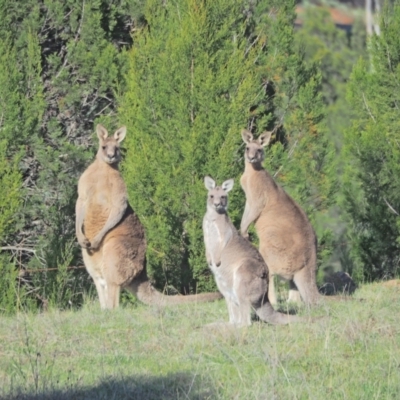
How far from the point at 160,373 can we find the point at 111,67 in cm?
746

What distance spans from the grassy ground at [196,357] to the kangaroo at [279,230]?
1.04 meters

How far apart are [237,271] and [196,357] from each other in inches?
48.5

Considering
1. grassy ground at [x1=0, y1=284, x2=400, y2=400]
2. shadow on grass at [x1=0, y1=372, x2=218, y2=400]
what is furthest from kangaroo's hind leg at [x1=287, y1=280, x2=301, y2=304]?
shadow on grass at [x1=0, y1=372, x2=218, y2=400]

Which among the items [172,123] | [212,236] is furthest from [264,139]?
[212,236]

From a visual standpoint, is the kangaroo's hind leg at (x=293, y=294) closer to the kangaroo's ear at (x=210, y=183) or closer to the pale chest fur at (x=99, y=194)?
the kangaroo's ear at (x=210, y=183)

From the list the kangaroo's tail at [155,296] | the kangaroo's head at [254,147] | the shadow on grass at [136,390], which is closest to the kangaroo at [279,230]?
the kangaroo's head at [254,147]

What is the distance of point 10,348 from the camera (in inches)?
272

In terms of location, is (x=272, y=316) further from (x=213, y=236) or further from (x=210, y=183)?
(x=210, y=183)

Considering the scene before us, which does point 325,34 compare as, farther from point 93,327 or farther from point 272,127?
point 93,327

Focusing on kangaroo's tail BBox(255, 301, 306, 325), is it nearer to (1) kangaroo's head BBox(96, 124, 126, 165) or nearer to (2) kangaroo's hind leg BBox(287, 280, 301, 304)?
(2) kangaroo's hind leg BBox(287, 280, 301, 304)

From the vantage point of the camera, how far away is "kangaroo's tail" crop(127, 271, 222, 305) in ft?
31.1

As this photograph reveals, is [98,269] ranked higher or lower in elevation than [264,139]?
lower

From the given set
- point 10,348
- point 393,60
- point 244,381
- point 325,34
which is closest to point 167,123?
point 393,60

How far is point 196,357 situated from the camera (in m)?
6.56
